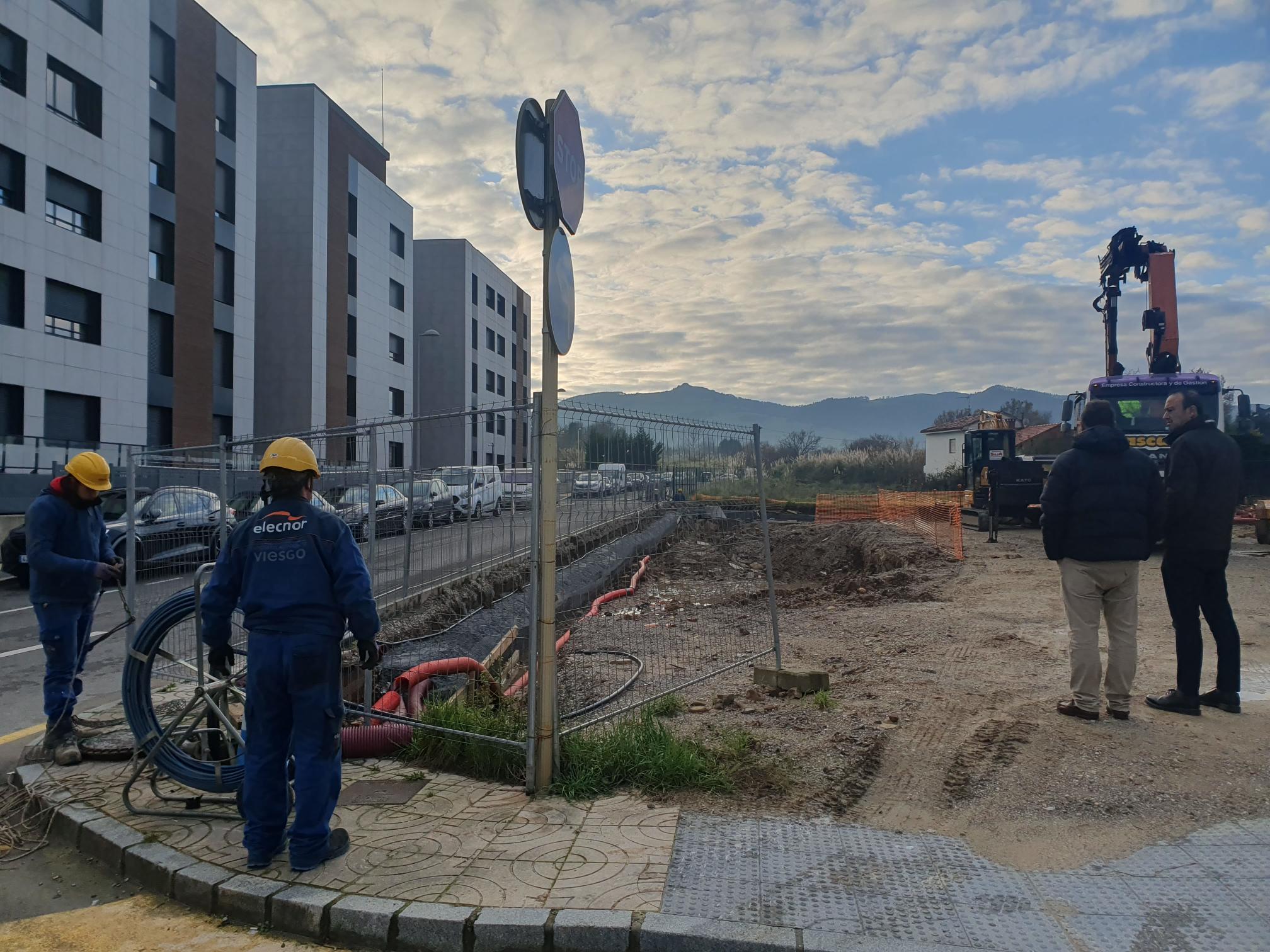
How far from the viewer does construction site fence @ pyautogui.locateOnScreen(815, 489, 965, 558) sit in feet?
59.6

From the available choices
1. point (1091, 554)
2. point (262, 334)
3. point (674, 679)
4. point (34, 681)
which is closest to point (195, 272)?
point (262, 334)

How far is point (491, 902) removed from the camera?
10.8 feet

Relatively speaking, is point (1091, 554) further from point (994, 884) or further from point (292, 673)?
point (292, 673)

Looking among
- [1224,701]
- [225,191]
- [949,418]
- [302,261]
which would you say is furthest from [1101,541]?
[949,418]

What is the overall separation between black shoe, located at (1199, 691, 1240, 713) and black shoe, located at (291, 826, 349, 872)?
206 inches

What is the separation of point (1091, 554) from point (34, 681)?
865 cm

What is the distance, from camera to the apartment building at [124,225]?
22125mm

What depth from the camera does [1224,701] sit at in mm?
5438

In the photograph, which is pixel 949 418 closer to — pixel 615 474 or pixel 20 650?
pixel 20 650

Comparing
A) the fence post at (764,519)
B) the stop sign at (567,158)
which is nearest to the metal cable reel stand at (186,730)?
the stop sign at (567,158)

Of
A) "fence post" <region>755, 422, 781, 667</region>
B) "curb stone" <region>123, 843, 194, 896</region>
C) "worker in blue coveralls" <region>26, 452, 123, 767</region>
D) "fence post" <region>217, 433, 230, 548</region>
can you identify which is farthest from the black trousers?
"worker in blue coveralls" <region>26, 452, 123, 767</region>

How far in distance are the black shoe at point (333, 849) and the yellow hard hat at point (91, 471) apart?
9.54ft

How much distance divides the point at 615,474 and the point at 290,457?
2345mm

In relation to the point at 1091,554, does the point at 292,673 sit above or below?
below
